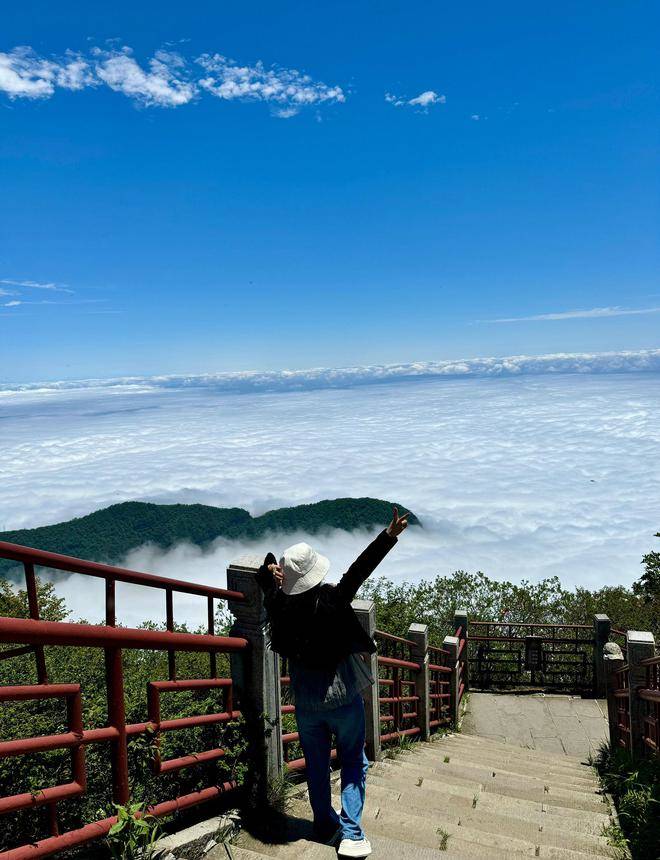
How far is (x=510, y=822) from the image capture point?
419 centimetres

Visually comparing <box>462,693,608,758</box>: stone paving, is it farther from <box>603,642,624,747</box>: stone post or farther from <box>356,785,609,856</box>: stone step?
<box>356,785,609,856</box>: stone step

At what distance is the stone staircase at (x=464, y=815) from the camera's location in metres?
3.21

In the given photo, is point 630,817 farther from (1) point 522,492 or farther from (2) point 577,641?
(1) point 522,492

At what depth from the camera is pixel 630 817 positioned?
410 centimetres

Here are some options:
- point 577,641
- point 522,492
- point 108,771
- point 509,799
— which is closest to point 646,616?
point 577,641

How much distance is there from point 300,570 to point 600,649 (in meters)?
11.0

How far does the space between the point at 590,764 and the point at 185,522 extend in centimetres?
12560

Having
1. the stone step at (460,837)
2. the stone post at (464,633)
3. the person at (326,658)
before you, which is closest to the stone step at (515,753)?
the stone step at (460,837)

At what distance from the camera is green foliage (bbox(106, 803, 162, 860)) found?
106 inches

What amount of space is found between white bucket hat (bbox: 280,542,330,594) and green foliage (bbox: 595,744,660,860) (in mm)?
2656

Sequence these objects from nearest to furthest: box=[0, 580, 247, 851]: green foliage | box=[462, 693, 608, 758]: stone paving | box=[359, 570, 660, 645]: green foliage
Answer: box=[0, 580, 247, 851]: green foliage → box=[462, 693, 608, 758]: stone paving → box=[359, 570, 660, 645]: green foliage

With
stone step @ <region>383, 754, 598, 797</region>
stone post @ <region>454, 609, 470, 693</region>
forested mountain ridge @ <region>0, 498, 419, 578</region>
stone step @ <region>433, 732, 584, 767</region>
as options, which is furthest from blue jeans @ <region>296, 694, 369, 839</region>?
forested mountain ridge @ <region>0, 498, 419, 578</region>

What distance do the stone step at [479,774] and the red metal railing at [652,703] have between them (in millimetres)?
737

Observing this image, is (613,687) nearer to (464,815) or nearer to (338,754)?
(464,815)
